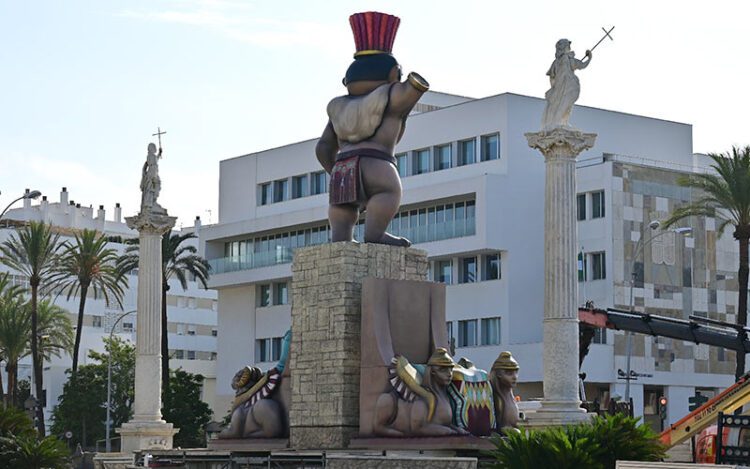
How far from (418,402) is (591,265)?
128ft

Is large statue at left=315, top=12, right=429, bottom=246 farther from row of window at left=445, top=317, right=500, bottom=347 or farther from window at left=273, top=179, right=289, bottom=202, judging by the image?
Result: window at left=273, top=179, right=289, bottom=202

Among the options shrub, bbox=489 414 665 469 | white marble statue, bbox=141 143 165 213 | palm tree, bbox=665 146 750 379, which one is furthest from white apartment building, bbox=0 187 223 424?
shrub, bbox=489 414 665 469

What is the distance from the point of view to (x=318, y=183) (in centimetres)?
7306

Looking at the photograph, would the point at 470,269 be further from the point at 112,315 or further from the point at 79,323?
the point at 112,315

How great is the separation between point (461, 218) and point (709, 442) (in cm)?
3349

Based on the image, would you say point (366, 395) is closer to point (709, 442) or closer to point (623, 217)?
point (709, 442)

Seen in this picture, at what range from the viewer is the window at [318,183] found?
7232 cm

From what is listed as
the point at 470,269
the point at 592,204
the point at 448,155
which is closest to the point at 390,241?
the point at 592,204

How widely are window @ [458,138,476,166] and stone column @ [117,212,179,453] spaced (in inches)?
1023

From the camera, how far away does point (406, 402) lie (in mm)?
24781

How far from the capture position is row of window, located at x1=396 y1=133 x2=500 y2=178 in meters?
64.5

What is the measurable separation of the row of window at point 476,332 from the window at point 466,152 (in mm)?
7144

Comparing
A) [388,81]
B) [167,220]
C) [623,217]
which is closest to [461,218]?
[623,217]

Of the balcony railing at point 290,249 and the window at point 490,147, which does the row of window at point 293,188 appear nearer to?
the balcony railing at point 290,249
